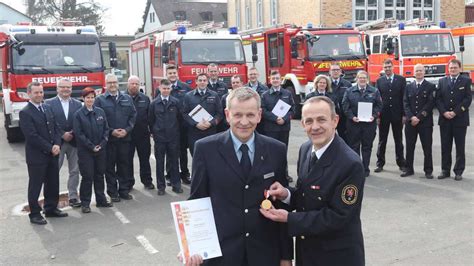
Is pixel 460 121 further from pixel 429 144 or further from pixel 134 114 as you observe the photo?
pixel 134 114

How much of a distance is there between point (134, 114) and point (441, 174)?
516cm

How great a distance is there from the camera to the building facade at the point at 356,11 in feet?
92.5

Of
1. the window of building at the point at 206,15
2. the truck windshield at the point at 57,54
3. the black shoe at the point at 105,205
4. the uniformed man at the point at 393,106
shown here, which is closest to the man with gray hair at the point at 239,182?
the black shoe at the point at 105,205

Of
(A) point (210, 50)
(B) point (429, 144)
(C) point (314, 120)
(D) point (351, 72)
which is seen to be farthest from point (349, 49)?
(C) point (314, 120)

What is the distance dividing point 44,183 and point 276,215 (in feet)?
15.8

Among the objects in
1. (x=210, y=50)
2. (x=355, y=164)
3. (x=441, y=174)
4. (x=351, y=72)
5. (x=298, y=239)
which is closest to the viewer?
(x=355, y=164)

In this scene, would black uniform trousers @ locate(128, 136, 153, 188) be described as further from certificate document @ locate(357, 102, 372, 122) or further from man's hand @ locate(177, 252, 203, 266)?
man's hand @ locate(177, 252, 203, 266)

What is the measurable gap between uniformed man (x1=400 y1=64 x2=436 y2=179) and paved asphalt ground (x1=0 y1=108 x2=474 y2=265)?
0.32m

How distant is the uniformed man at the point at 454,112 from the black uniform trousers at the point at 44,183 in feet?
19.8

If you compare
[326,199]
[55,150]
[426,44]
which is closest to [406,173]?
[55,150]

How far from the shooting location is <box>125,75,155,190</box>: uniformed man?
786 centimetres

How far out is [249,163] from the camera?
104 inches

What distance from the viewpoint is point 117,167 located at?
296 inches

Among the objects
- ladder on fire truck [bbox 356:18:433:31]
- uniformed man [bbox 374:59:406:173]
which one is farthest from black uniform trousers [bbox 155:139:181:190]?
ladder on fire truck [bbox 356:18:433:31]
